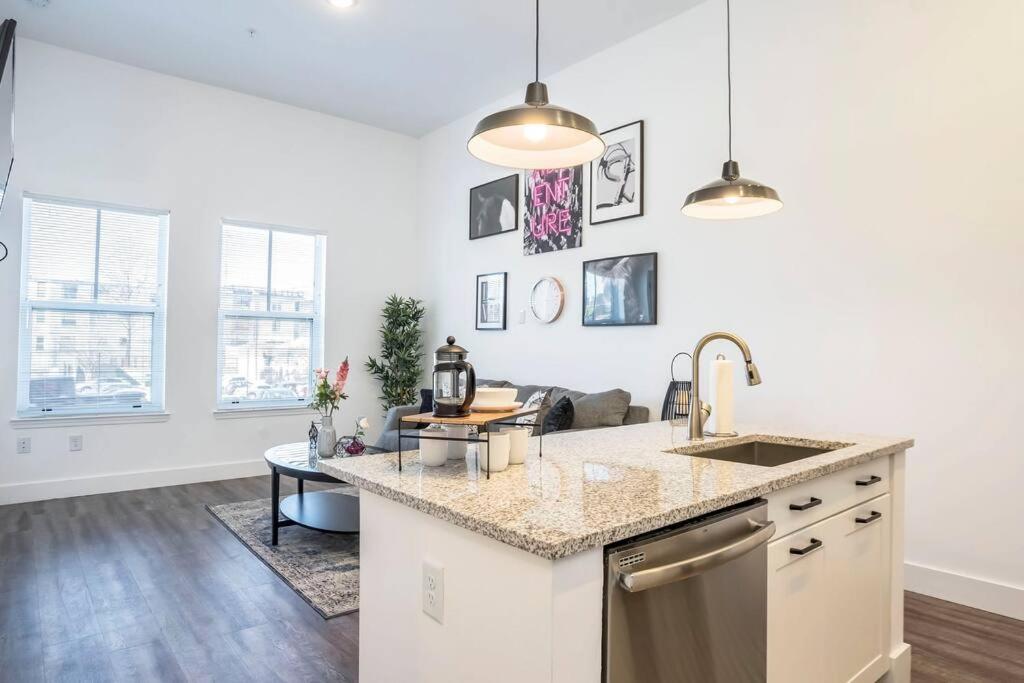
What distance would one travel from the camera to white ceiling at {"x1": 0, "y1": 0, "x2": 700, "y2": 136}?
4.07m

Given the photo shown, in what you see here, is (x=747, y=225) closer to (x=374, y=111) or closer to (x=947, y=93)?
(x=947, y=93)

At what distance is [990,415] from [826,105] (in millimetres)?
1815

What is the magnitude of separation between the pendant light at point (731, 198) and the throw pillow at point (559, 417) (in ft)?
4.75

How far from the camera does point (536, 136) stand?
1835 millimetres

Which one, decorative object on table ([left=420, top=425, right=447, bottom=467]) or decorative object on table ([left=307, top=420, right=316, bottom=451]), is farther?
decorative object on table ([left=307, top=420, right=316, bottom=451])

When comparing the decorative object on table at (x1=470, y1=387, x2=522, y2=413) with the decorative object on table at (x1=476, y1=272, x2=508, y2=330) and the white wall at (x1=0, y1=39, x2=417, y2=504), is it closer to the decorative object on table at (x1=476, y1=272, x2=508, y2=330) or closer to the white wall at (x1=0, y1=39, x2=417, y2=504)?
the decorative object on table at (x1=476, y1=272, x2=508, y2=330)

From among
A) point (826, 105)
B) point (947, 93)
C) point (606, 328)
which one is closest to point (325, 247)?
point (606, 328)

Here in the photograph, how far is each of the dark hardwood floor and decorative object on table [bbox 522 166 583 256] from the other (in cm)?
319

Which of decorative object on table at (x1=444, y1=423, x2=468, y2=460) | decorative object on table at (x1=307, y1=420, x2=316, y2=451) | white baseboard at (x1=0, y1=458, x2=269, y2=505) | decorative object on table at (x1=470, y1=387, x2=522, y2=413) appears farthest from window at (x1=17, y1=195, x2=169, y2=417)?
decorative object on table at (x1=470, y1=387, x2=522, y2=413)

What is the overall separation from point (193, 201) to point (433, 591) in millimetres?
5123

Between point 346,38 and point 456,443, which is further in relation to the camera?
point 346,38

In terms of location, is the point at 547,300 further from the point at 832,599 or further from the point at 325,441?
the point at 832,599

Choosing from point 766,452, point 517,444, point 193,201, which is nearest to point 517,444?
point 517,444

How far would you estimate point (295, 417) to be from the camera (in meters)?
5.88
